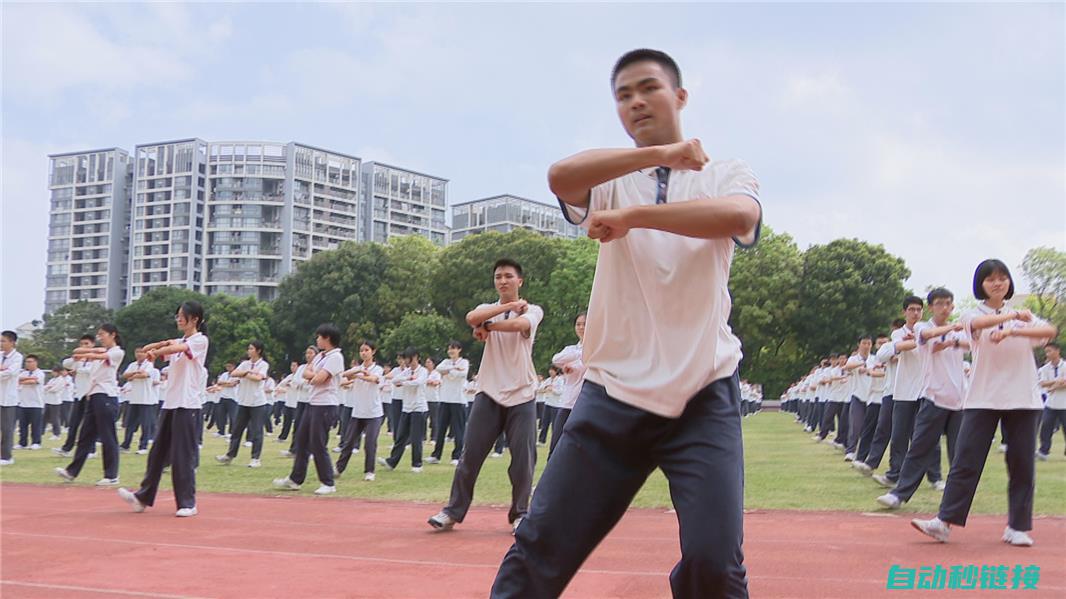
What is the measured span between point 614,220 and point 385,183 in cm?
11518

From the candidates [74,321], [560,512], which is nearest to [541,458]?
[560,512]

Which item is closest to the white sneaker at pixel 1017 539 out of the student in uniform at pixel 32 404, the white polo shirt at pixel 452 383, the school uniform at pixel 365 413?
the school uniform at pixel 365 413

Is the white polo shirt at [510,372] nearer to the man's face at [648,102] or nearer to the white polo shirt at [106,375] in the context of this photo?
the man's face at [648,102]

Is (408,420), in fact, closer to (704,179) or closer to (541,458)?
(541,458)

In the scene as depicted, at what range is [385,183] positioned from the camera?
11531 cm

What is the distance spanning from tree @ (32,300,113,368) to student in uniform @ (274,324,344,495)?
212 ft

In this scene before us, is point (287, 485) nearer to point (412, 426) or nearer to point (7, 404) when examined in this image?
point (412, 426)

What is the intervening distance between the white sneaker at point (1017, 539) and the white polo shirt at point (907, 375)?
11.1ft

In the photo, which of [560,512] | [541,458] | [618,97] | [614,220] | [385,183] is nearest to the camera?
[614,220]

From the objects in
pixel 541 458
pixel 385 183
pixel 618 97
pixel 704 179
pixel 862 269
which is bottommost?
pixel 541 458

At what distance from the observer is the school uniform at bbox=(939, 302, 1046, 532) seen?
683 cm

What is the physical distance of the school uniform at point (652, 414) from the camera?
8.96 feet

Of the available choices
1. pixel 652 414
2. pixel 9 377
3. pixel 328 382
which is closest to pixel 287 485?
pixel 328 382

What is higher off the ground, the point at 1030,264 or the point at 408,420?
the point at 1030,264
